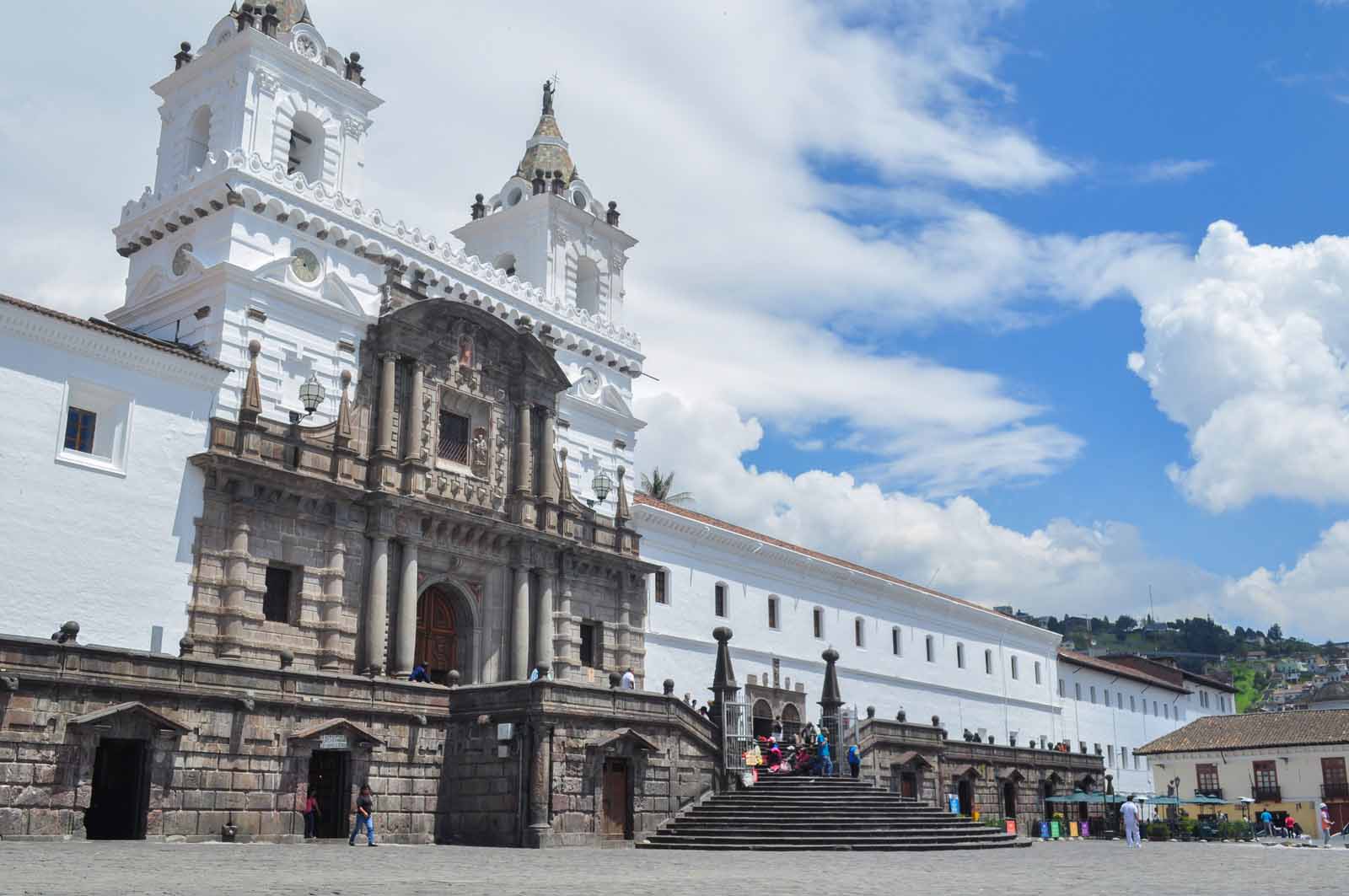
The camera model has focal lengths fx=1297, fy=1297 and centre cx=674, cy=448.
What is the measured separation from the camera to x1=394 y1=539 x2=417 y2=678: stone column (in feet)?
96.4

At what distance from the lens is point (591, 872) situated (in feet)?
58.0

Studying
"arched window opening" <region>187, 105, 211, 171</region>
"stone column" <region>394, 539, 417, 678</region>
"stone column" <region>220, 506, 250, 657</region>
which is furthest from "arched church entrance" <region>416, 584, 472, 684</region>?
"arched window opening" <region>187, 105, 211, 171</region>

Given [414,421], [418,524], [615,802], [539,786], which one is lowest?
[615,802]

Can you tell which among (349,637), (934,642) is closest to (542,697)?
(349,637)

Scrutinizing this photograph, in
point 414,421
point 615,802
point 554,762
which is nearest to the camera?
point 554,762

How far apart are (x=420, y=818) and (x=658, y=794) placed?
499 cm

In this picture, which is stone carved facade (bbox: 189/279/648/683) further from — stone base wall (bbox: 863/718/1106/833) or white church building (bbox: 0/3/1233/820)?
stone base wall (bbox: 863/718/1106/833)

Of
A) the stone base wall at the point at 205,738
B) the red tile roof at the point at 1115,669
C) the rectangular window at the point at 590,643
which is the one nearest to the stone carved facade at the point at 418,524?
the rectangular window at the point at 590,643

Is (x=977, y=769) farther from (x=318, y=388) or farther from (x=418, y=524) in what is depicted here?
(x=318, y=388)

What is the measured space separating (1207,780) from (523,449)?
148 feet

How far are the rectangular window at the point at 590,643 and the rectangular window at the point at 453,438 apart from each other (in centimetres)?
596

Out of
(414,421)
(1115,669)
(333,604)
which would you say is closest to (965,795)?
(414,421)

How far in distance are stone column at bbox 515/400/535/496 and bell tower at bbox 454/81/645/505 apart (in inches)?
77.8

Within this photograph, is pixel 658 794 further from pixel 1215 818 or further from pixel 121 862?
pixel 1215 818
